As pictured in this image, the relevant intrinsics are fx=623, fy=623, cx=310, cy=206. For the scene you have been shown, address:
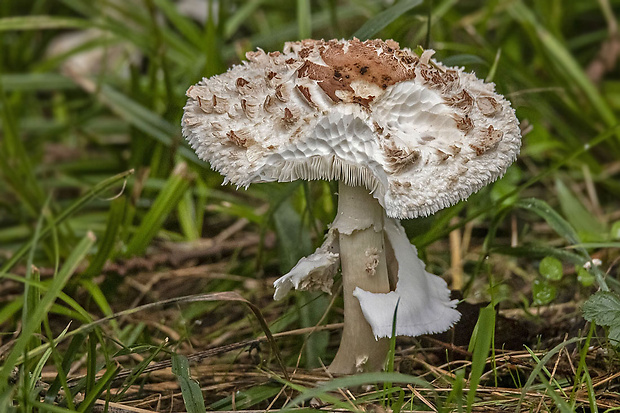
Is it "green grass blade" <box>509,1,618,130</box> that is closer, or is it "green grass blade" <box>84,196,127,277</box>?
"green grass blade" <box>84,196,127,277</box>

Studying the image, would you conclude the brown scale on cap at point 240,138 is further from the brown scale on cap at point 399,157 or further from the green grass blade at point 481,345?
the green grass blade at point 481,345

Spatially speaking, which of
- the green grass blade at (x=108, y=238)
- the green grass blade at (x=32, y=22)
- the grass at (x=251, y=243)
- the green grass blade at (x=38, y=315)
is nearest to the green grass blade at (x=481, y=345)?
the grass at (x=251, y=243)

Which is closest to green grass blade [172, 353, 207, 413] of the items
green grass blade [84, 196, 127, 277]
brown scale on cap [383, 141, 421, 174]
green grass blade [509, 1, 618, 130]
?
brown scale on cap [383, 141, 421, 174]

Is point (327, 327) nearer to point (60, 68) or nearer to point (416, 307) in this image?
point (416, 307)

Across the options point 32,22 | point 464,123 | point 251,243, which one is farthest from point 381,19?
point 32,22

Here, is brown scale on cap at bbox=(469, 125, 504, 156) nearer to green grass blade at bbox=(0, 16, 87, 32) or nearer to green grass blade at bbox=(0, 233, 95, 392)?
green grass blade at bbox=(0, 233, 95, 392)
